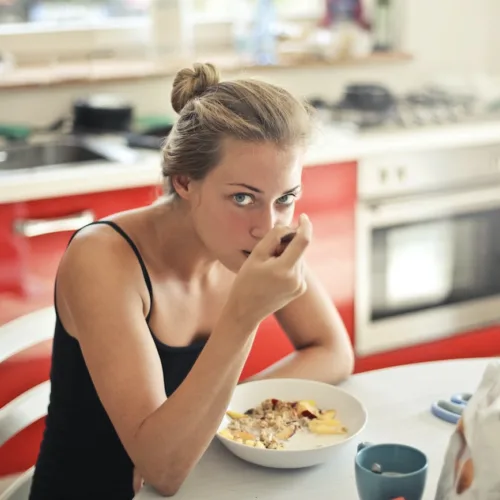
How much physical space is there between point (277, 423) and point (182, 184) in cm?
39

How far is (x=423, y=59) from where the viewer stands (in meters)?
3.16

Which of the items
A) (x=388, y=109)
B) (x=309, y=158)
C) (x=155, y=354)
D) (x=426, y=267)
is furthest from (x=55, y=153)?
(x=155, y=354)

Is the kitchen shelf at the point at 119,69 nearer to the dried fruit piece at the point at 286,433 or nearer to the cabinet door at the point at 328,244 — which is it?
the cabinet door at the point at 328,244

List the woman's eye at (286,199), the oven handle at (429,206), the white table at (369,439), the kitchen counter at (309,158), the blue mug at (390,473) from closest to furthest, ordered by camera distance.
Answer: the blue mug at (390,473)
the white table at (369,439)
the woman's eye at (286,199)
the kitchen counter at (309,158)
the oven handle at (429,206)

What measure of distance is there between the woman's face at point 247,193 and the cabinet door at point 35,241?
874 mm

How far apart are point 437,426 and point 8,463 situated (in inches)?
51.4

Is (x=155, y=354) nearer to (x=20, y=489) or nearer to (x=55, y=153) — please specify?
(x=20, y=489)

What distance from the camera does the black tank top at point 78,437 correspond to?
1.33 metres

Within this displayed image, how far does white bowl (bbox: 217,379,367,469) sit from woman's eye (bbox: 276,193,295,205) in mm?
265

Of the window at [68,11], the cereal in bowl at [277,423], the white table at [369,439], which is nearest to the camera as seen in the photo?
the white table at [369,439]

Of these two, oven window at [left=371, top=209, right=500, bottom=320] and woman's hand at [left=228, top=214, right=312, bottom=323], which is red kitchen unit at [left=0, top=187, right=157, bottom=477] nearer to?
oven window at [left=371, top=209, right=500, bottom=320]

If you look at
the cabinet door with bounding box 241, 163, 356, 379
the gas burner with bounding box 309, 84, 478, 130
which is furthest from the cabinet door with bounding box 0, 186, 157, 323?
the gas burner with bounding box 309, 84, 478, 130

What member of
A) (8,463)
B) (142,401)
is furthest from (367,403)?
(8,463)

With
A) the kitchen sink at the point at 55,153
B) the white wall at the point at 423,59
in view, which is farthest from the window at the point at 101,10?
the kitchen sink at the point at 55,153
